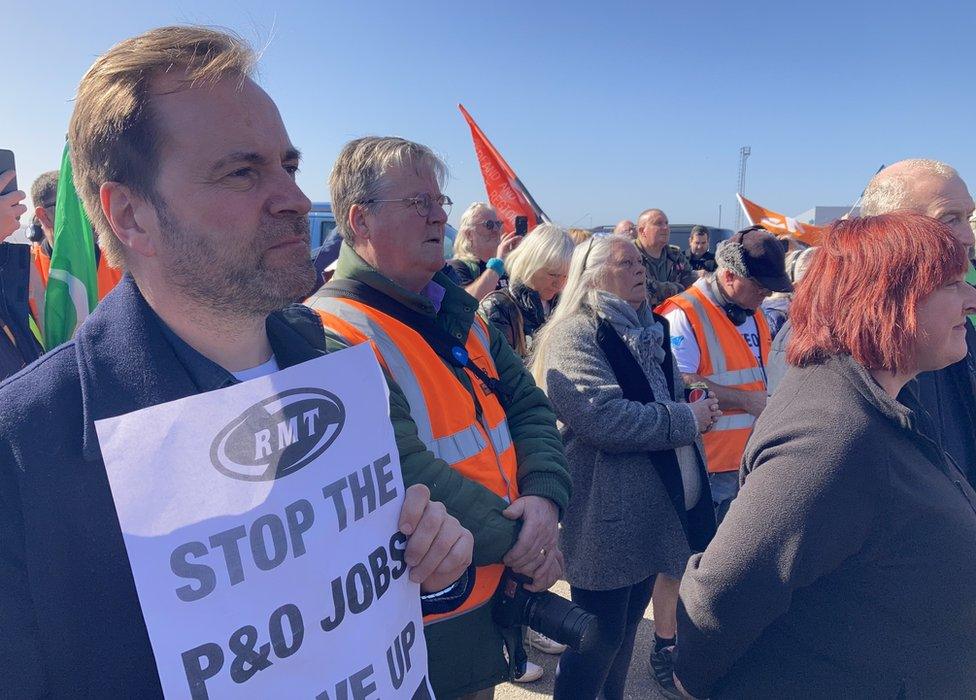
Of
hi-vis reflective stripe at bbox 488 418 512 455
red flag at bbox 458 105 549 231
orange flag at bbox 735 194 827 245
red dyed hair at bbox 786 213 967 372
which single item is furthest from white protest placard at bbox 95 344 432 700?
orange flag at bbox 735 194 827 245

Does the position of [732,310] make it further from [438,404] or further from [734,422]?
[438,404]

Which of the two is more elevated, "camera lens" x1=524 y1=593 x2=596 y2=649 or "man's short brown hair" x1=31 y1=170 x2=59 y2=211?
"man's short brown hair" x1=31 y1=170 x2=59 y2=211

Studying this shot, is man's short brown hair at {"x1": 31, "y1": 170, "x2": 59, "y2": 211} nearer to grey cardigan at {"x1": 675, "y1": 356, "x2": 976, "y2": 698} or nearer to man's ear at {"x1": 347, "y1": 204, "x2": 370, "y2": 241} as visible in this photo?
man's ear at {"x1": 347, "y1": 204, "x2": 370, "y2": 241}

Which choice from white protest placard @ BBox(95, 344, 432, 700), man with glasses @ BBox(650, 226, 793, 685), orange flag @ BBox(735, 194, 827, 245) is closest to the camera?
white protest placard @ BBox(95, 344, 432, 700)

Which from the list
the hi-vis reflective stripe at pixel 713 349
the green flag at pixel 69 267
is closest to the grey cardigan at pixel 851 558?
the hi-vis reflective stripe at pixel 713 349

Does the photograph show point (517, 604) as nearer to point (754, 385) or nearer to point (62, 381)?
point (62, 381)

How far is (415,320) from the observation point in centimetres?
186

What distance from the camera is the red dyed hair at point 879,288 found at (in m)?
1.58

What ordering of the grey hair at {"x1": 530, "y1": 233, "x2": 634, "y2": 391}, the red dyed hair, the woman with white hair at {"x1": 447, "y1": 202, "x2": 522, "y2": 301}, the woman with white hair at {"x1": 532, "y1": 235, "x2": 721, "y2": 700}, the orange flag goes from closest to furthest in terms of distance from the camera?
the red dyed hair → the woman with white hair at {"x1": 532, "y1": 235, "x2": 721, "y2": 700} → the grey hair at {"x1": 530, "y1": 233, "x2": 634, "y2": 391} → the woman with white hair at {"x1": 447, "y1": 202, "x2": 522, "y2": 301} → the orange flag

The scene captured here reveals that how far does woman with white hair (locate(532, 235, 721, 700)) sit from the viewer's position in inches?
98.5

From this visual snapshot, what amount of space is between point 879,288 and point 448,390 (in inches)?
44.8

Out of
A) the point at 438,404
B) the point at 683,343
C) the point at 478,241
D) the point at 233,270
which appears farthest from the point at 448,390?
the point at 478,241

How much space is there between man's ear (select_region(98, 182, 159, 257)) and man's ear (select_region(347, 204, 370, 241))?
95 centimetres

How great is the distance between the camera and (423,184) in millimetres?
2059
